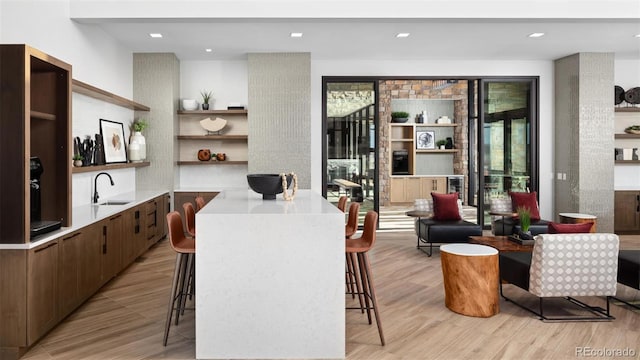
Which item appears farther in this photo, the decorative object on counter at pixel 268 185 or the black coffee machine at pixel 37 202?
the decorative object on counter at pixel 268 185

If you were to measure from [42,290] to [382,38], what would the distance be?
16.9 feet

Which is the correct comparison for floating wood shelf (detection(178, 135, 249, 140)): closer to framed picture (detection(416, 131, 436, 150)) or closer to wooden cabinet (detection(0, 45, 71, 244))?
wooden cabinet (detection(0, 45, 71, 244))

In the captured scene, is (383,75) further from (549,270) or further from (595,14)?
(549,270)

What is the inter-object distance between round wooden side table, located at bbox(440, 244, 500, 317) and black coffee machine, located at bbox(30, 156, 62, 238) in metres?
3.10

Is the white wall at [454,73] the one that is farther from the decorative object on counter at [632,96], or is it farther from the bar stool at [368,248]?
the bar stool at [368,248]

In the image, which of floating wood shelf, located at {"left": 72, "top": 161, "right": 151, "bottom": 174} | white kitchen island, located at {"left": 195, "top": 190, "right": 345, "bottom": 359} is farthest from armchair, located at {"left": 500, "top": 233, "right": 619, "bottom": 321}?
floating wood shelf, located at {"left": 72, "top": 161, "right": 151, "bottom": 174}

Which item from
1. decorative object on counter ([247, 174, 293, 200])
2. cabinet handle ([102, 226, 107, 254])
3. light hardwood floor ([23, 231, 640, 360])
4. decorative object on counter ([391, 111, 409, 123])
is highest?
decorative object on counter ([391, 111, 409, 123])

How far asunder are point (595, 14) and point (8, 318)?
6027 millimetres

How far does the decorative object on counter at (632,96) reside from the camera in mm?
8094

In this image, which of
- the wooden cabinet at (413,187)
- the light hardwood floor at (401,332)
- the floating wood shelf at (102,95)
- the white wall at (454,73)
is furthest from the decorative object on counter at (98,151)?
the wooden cabinet at (413,187)

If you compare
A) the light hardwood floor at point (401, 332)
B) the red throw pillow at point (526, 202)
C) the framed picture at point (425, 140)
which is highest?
the framed picture at point (425, 140)

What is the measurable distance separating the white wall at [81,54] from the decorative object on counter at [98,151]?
0.13m

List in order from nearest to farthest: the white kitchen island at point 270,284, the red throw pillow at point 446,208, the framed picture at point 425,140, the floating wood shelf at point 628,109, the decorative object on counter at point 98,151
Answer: the white kitchen island at point 270,284 < the decorative object on counter at point 98,151 < the red throw pillow at point 446,208 < the floating wood shelf at point 628,109 < the framed picture at point 425,140

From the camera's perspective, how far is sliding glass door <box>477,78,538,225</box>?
8.30 meters
